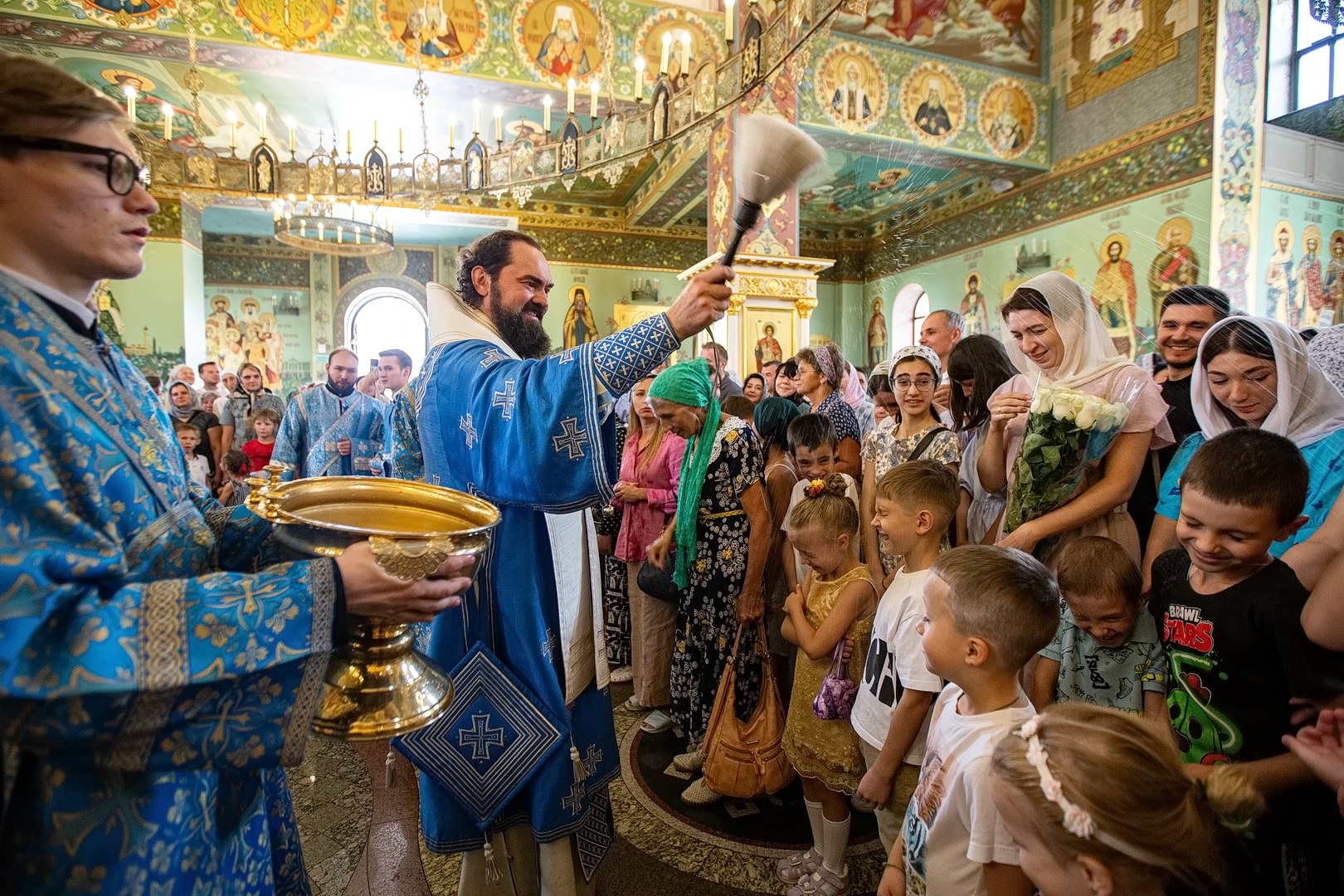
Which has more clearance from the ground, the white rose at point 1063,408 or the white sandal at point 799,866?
the white rose at point 1063,408

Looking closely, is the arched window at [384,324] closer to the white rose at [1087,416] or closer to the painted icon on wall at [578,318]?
the painted icon on wall at [578,318]

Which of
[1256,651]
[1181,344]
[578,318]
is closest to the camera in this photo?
[1256,651]

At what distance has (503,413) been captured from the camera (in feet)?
4.96

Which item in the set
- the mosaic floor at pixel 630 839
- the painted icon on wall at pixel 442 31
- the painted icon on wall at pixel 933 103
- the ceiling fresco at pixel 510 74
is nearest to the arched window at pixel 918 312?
the ceiling fresco at pixel 510 74

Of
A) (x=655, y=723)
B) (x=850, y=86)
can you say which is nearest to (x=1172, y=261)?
(x=850, y=86)

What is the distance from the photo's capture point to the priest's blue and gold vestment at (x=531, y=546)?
1.47 m

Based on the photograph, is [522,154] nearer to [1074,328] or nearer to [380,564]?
[1074,328]

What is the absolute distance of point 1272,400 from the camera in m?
1.71

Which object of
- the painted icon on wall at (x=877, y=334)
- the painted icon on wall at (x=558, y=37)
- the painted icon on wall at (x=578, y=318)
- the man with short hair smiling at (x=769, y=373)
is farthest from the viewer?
the painted icon on wall at (x=877, y=334)

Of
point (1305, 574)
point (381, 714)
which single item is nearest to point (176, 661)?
point (381, 714)

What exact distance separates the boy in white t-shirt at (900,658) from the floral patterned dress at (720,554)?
84 cm

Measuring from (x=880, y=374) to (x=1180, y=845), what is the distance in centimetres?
282

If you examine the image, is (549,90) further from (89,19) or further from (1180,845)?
(1180,845)

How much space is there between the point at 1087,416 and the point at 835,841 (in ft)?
4.92
